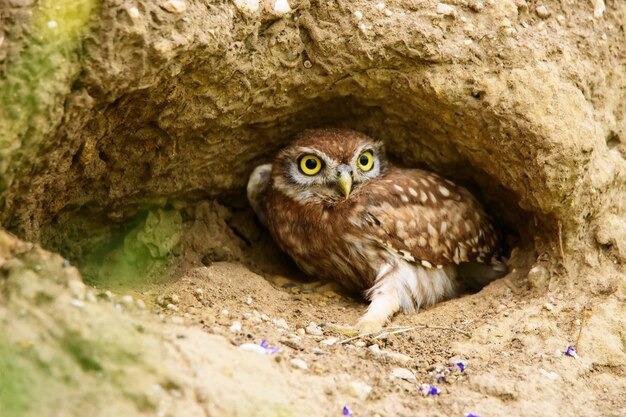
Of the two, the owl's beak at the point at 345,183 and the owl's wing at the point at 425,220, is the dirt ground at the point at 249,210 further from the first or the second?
the owl's beak at the point at 345,183

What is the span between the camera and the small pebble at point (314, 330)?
369 centimetres

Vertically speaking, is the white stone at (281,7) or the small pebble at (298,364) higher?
the white stone at (281,7)

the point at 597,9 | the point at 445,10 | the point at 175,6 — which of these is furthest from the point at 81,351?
the point at 597,9

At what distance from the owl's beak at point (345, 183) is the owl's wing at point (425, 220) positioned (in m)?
0.14

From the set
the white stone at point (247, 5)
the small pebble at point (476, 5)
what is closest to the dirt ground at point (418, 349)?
the white stone at point (247, 5)

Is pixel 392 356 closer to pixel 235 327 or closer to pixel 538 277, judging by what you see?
pixel 235 327

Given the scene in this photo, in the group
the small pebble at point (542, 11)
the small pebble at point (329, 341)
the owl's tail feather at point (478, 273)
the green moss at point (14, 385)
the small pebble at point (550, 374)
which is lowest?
the green moss at point (14, 385)

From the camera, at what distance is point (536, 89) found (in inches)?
160

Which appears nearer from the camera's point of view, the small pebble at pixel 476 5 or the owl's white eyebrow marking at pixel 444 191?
the small pebble at pixel 476 5

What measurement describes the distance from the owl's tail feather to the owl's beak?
3.52 feet

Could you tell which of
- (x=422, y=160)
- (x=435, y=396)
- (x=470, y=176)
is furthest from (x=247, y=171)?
(x=435, y=396)

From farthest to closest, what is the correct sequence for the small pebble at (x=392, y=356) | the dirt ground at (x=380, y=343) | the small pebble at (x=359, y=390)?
the small pebble at (x=392, y=356) → the small pebble at (x=359, y=390) → the dirt ground at (x=380, y=343)

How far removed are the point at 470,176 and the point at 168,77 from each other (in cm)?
233

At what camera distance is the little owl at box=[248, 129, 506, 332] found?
14.6 ft
